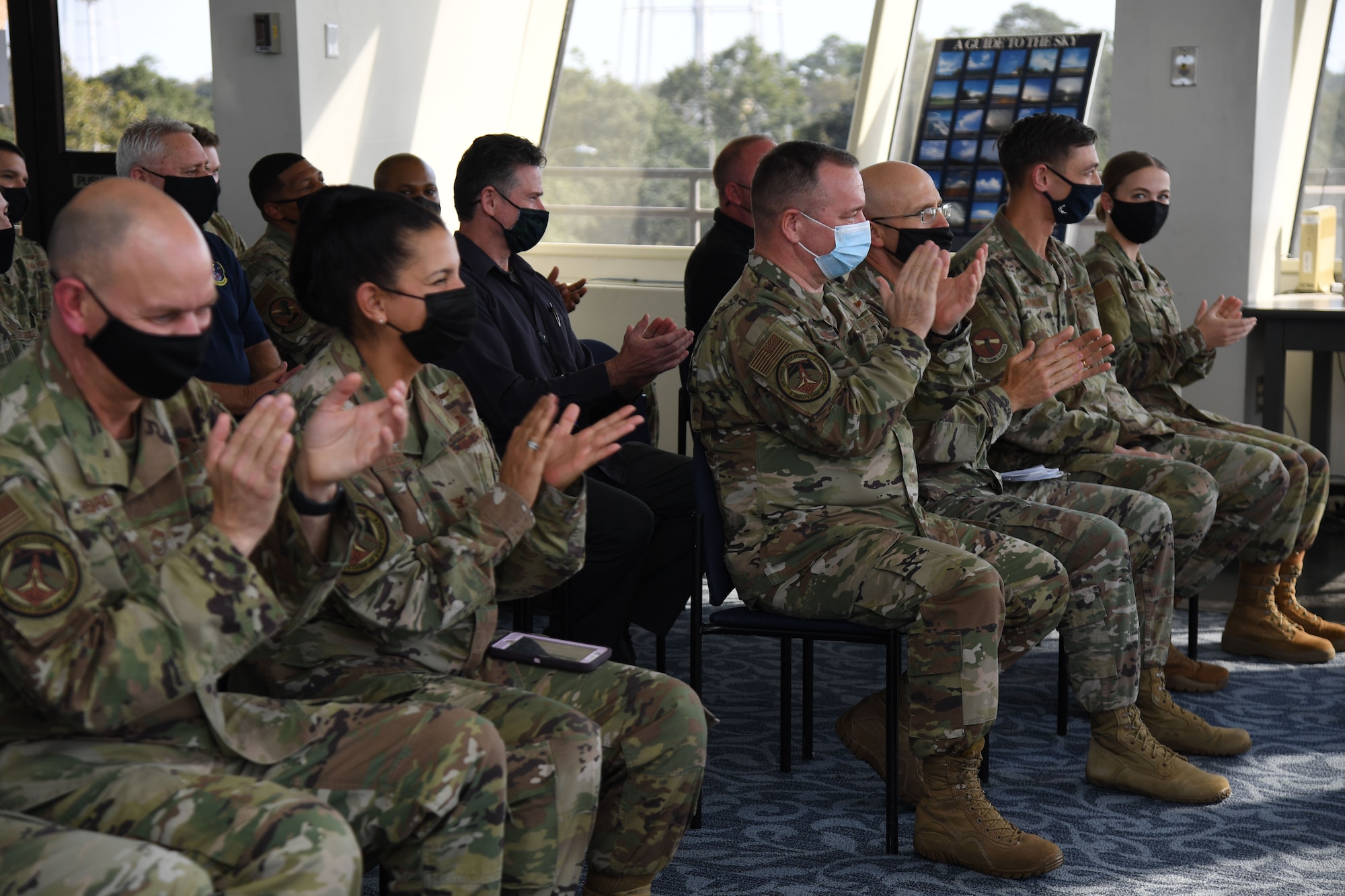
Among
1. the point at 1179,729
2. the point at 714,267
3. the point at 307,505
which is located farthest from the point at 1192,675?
the point at 307,505

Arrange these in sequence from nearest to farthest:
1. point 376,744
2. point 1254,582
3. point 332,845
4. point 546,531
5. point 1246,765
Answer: point 332,845
point 376,744
point 546,531
point 1246,765
point 1254,582

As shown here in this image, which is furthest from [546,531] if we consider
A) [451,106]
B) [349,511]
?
[451,106]

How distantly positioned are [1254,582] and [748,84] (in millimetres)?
3361

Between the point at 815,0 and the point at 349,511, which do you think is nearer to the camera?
the point at 349,511

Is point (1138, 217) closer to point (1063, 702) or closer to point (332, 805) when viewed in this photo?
point (1063, 702)

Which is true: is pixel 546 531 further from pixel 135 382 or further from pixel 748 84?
pixel 748 84

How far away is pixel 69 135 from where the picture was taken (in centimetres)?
570

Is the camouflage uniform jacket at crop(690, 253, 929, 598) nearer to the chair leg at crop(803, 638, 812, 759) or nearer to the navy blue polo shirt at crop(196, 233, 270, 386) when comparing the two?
the chair leg at crop(803, 638, 812, 759)

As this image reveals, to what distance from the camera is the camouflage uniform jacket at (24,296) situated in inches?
138

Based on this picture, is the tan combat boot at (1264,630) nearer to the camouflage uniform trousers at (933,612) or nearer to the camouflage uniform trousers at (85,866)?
the camouflage uniform trousers at (933,612)

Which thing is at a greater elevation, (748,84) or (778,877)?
(748,84)

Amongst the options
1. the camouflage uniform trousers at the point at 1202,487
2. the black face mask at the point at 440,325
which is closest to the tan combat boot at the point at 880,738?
the camouflage uniform trousers at the point at 1202,487

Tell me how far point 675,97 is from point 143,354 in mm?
5044

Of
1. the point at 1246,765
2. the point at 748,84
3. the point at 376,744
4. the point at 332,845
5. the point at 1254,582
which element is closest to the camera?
the point at 332,845
